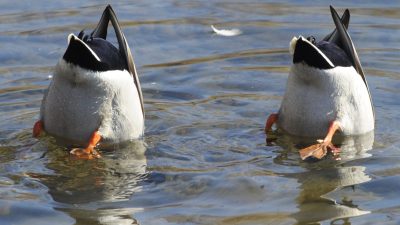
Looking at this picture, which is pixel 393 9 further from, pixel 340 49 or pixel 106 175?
pixel 106 175

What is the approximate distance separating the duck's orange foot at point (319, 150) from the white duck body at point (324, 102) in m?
0.30

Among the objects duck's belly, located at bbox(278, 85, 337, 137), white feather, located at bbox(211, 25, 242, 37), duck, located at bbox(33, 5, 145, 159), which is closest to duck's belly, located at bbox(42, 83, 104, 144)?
duck, located at bbox(33, 5, 145, 159)

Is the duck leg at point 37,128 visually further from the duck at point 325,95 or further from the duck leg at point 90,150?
the duck at point 325,95

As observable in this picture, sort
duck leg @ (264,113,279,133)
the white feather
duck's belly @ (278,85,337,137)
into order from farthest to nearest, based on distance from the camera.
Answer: the white feather, duck leg @ (264,113,279,133), duck's belly @ (278,85,337,137)

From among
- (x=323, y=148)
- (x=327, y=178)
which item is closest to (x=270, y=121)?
(x=323, y=148)

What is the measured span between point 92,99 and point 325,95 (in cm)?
190

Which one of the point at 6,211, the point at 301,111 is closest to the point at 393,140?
the point at 301,111

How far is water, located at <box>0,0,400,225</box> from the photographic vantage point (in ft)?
23.2

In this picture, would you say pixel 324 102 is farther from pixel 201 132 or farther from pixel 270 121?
pixel 201 132

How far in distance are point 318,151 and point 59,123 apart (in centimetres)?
211

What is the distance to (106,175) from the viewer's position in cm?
785

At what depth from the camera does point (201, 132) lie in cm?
889

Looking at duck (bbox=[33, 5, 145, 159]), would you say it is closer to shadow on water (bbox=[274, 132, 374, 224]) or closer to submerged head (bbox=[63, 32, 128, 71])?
submerged head (bbox=[63, 32, 128, 71])

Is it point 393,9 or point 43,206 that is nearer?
point 43,206
